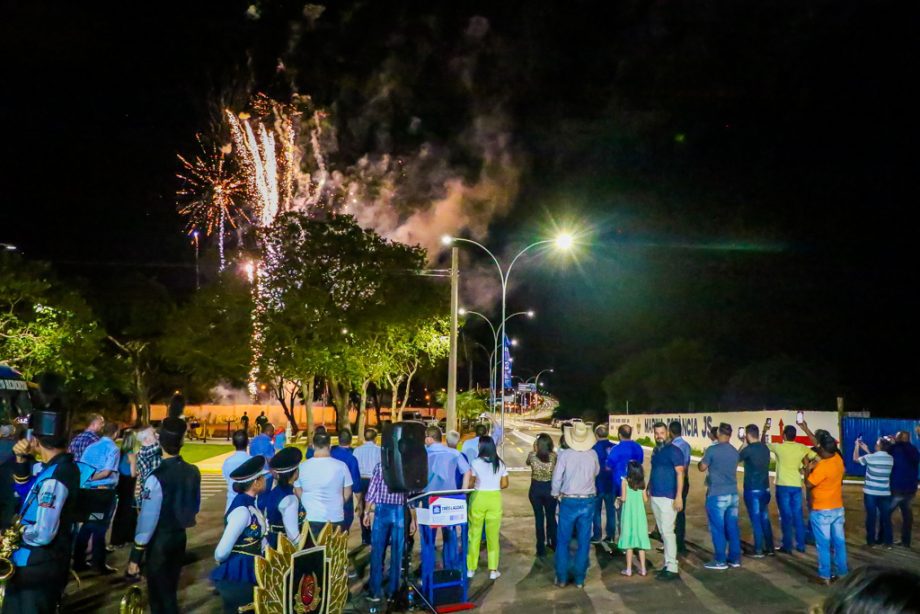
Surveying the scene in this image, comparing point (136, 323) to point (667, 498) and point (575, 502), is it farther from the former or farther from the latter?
point (667, 498)

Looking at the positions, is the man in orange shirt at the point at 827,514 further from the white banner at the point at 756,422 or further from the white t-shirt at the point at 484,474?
the white banner at the point at 756,422

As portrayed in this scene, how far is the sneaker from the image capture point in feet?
31.6

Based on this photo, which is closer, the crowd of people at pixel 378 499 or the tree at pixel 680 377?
the crowd of people at pixel 378 499

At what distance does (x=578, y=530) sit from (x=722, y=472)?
2.35m

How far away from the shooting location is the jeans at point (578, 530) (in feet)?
30.5

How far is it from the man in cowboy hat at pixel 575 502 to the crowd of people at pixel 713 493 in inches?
0.5

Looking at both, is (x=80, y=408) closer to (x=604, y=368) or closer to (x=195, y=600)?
(x=195, y=600)

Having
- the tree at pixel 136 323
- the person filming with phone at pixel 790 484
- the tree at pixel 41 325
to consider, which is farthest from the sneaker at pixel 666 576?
the tree at pixel 136 323

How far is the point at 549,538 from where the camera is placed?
11539 mm

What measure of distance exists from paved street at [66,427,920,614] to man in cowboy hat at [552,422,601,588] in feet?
0.94

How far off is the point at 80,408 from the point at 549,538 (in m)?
50.8

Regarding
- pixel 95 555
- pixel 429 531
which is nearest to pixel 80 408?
pixel 95 555

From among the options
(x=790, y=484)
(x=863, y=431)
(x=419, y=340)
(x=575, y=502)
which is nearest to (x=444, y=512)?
(x=575, y=502)

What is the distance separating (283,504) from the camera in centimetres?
566
